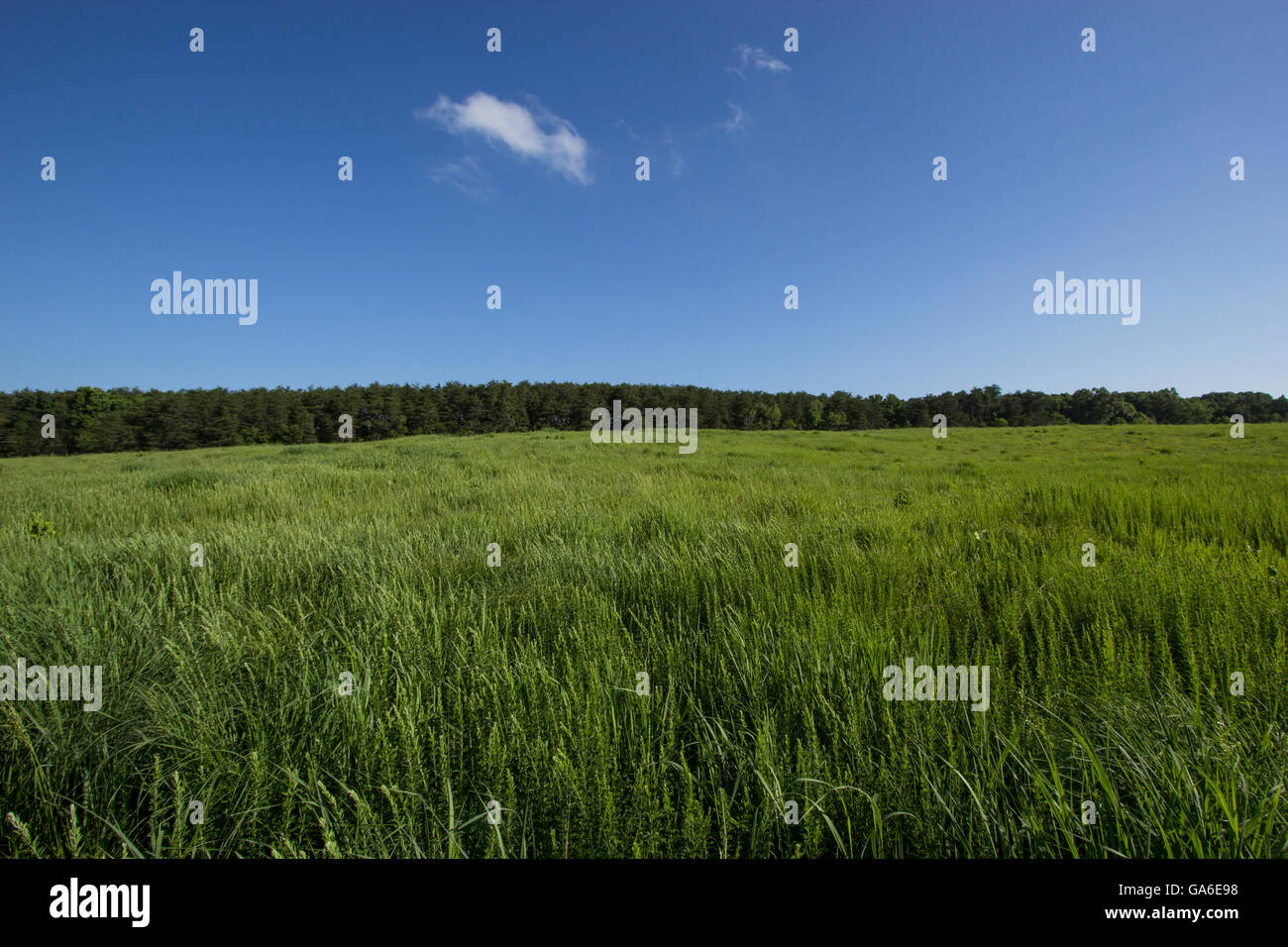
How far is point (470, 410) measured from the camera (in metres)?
74.9

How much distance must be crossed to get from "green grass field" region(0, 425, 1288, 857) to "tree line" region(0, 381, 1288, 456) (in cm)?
6860

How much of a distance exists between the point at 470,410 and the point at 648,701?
7903cm

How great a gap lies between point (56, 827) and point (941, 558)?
169 inches

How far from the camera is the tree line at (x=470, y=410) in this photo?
6250cm

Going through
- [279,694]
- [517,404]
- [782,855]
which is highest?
[517,404]

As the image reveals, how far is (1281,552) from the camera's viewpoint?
3729 millimetres

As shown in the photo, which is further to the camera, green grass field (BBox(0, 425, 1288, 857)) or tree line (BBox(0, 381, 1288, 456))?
tree line (BBox(0, 381, 1288, 456))

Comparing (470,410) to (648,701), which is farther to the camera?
(470,410)

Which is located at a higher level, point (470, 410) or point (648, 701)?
point (470, 410)

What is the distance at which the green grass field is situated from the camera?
1259mm

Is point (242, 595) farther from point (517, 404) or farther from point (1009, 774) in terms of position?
point (517, 404)

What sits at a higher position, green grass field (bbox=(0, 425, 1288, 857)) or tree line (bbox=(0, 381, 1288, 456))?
tree line (bbox=(0, 381, 1288, 456))

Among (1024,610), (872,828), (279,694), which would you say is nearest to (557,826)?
(872,828)

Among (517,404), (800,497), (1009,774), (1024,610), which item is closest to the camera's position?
(1009,774)
